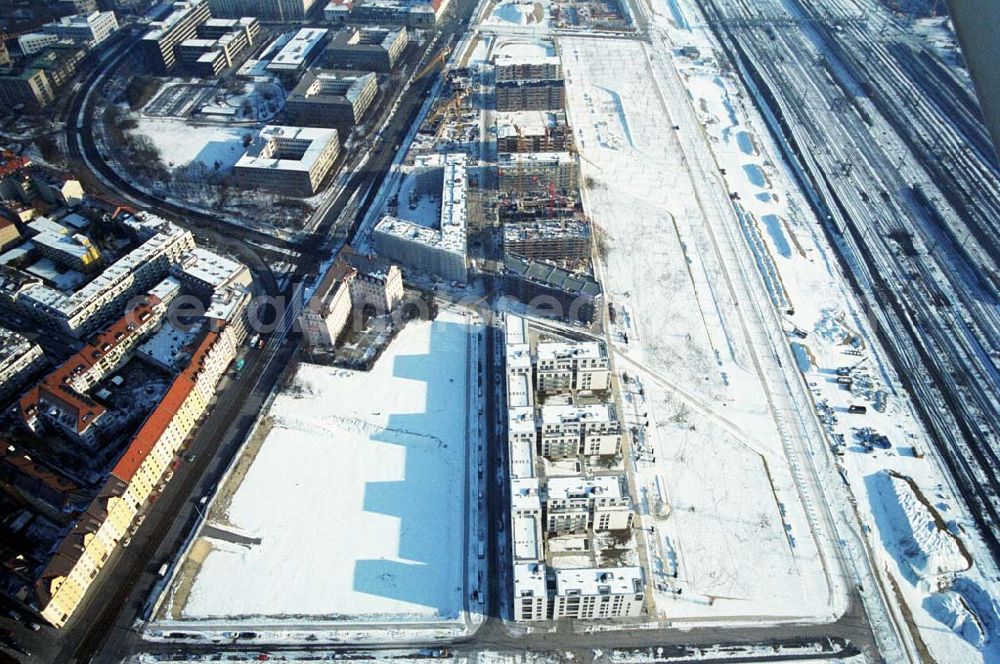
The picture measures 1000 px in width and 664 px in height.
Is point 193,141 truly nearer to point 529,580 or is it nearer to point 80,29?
point 80,29

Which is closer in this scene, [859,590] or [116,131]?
[859,590]

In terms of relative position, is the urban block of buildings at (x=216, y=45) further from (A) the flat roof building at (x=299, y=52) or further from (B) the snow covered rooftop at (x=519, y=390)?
(B) the snow covered rooftop at (x=519, y=390)

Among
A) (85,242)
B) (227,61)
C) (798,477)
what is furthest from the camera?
(227,61)

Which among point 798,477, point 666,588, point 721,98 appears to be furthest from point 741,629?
point 721,98

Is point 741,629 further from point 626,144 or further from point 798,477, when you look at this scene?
point 626,144

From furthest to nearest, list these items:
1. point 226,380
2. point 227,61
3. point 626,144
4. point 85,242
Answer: point 227,61
point 626,144
point 85,242
point 226,380

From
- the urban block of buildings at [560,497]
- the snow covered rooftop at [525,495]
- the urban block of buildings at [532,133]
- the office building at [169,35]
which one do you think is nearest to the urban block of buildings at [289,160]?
the urban block of buildings at [532,133]

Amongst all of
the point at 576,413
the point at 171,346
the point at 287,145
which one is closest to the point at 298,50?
the point at 287,145
